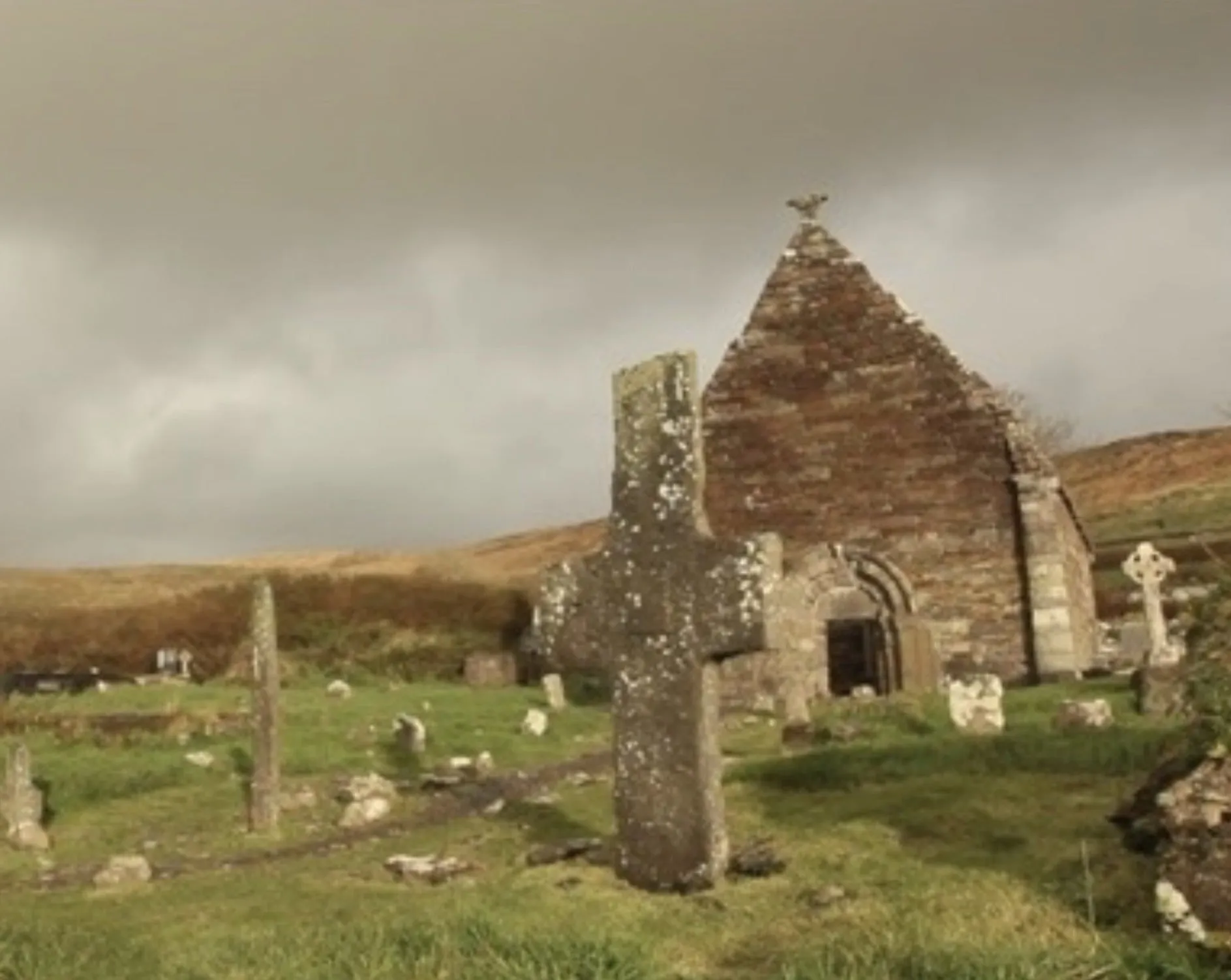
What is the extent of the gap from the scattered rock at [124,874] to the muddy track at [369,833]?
0.18 meters

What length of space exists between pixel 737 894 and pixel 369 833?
712 centimetres

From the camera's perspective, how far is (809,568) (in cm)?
2867

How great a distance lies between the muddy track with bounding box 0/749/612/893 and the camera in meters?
14.4

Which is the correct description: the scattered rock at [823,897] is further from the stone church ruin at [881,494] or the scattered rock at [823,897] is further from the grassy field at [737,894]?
the stone church ruin at [881,494]

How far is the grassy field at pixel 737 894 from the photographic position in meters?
7.45

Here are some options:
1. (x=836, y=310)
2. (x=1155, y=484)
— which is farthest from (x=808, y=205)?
(x=1155, y=484)

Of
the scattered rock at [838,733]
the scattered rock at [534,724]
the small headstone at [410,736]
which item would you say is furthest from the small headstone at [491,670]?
the scattered rock at [838,733]

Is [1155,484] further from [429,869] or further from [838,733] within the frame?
[429,869]

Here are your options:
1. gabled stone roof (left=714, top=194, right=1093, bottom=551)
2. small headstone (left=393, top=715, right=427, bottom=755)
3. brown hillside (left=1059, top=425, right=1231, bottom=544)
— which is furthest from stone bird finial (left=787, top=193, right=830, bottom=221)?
brown hillside (left=1059, top=425, right=1231, bottom=544)

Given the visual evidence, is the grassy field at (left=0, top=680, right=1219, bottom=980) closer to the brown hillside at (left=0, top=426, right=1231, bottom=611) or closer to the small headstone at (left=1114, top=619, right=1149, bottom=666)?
the small headstone at (left=1114, top=619, right=1149, bottom=666)

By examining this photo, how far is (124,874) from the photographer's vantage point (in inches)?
539

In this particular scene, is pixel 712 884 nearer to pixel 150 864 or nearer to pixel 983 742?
pixel 983 742

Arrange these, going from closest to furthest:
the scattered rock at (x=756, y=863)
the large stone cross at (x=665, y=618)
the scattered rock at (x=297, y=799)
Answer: the scattered rock at (x=756, y=863)
the large stone cross at (x=665, y=618)
the scattered rock at (x=297, y=799)

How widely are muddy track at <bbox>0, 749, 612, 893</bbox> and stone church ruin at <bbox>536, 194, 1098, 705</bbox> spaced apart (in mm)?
8983
